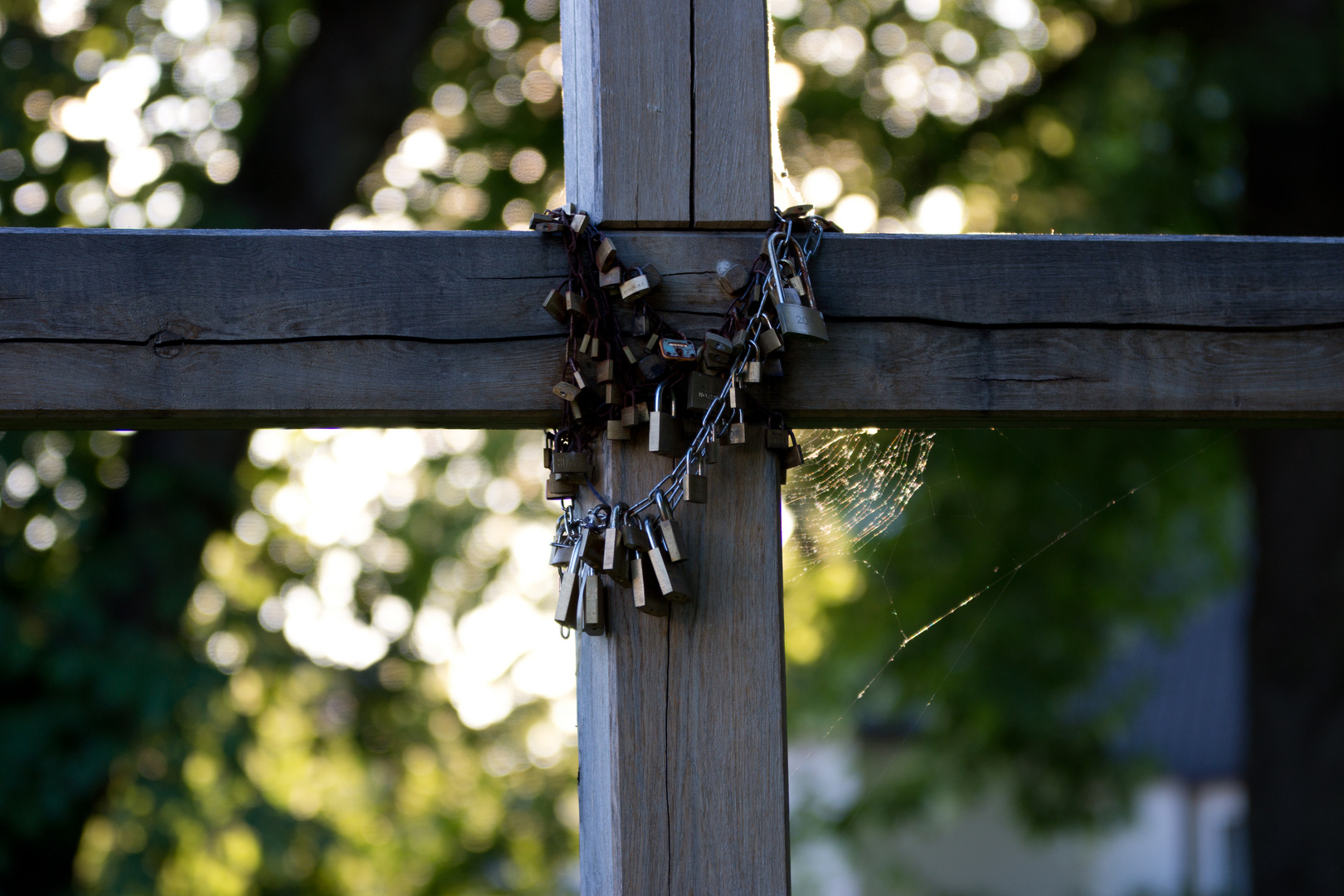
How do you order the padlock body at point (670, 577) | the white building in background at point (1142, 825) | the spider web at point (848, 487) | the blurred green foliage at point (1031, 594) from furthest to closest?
1. the white building in background at point (1142, 825)
2. the blurred green foliage at point (1031, 594)
3. the spider web at point (848, 487)
4. the padlock body at point (670, 577)

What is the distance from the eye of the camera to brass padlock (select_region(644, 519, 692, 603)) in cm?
112

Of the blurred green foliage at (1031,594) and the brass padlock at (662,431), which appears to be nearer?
the brass padlock at (662,431)

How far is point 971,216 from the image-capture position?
20.3 feet

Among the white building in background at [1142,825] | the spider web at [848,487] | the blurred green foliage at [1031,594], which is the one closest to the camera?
the spider web at [848,487]

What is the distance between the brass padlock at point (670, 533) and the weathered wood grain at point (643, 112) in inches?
12.0

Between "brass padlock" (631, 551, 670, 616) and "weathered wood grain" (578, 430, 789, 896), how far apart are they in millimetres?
26

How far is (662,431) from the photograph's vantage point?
1138 mm

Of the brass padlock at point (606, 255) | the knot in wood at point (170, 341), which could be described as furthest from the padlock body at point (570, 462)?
the knot in wood at point (170, 341)

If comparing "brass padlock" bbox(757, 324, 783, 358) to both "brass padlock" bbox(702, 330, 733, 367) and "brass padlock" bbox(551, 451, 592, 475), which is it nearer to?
"brass padlock" bbox(702, 330, 733, 367)

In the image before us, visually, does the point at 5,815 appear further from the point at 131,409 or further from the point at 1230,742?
the point at 1230,742

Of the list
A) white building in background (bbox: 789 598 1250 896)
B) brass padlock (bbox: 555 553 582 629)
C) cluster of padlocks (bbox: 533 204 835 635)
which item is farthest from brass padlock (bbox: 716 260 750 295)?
white building in background (bbox: 789 598 1250 896)

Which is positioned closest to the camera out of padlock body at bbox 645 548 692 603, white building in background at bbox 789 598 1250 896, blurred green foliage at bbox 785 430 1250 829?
padlock body at bbox 645 548 692 603

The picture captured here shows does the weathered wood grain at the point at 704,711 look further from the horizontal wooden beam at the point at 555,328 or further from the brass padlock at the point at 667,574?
the horizontal wooden beam at the point at 555,328

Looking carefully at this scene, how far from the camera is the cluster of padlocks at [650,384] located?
3.74ft
